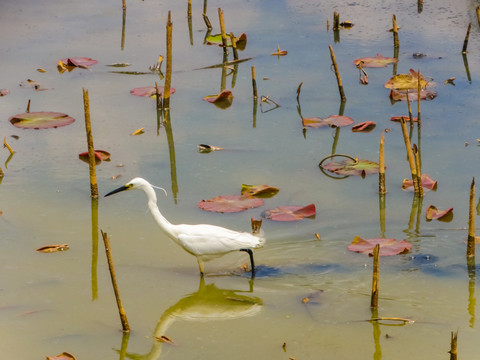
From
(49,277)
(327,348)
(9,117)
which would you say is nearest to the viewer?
(327,348)

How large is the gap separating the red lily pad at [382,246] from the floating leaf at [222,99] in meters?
3.72

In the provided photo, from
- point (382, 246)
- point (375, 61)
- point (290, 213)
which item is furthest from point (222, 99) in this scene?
point (382, 246)

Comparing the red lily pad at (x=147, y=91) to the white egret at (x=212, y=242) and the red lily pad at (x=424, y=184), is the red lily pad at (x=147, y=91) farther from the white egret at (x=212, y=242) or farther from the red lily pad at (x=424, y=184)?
the white egret at (x=212, y=242)

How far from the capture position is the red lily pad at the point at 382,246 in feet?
22.3

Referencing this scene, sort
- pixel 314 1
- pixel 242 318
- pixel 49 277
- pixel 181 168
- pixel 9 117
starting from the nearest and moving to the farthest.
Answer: pixel 242 318
pixel 49 277
pixel 181 168
pixel 9 117
pixel 314 1

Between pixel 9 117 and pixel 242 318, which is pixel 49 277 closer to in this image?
pixel 242 318

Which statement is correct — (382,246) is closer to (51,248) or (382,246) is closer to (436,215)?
(436,215)

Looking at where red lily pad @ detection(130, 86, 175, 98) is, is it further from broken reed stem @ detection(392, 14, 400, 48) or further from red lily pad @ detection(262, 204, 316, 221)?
broken reed stem @ detection(392, 14, 400, 48)

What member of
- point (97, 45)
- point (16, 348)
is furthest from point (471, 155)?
point (97, 45)

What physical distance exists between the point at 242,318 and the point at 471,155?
3.72 meters

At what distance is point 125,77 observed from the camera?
11117mm

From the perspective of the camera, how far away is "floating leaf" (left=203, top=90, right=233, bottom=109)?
10.2 metres

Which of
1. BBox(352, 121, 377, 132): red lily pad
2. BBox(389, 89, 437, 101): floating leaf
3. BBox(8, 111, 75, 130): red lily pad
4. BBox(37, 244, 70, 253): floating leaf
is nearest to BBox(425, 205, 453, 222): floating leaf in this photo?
BBox(352, 121, 377, 132): red lily pad

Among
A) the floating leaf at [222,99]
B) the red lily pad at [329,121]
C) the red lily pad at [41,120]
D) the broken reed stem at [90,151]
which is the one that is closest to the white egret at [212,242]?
the broken reed stem at [90,151]
